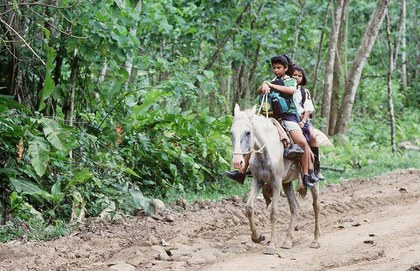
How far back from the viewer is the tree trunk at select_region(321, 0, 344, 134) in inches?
837

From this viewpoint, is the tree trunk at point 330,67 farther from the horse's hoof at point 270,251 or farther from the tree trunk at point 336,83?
the horse's hoof at point 270,251

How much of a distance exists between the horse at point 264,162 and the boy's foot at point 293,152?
0.25ft

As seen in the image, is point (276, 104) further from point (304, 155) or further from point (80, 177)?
point (80, 177)

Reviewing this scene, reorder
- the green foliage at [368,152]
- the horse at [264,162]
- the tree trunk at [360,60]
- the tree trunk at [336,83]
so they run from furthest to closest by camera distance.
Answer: the tree trunk at [336,83]
the tree trunk at [360,60]
the green foliage at [368,152]
the horse at [264,162]

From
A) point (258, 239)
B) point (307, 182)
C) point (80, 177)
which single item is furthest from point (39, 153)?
point (307, 182)

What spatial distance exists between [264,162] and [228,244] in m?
1.25

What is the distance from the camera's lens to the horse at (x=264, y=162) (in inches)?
370

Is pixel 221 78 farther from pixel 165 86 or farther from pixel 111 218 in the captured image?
pixel 111 218

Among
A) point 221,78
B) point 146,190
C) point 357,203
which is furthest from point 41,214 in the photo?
point 221,78

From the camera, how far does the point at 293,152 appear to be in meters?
10.1

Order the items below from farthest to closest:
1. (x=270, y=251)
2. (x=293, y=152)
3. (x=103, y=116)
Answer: (x=103, y=116), (x=293, y=152), (x=270, y=251)

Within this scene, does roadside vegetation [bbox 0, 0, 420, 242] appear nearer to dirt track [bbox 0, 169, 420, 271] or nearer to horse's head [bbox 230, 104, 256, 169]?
dirt track [bbox 0, 169, 420, 271]

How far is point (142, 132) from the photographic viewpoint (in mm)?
13867

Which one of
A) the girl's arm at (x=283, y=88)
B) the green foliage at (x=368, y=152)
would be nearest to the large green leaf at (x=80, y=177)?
the girl's arm at (x=283, y=88)
